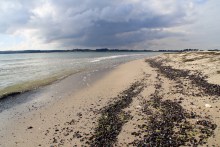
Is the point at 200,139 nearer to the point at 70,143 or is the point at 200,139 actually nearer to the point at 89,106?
the point at 70,143

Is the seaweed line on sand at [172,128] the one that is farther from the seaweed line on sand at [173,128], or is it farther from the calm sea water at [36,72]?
the calm sea water at [36,72]

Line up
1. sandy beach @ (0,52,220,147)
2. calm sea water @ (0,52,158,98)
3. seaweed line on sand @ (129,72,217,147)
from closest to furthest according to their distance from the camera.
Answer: seaweed line on sand @ (129,72,217,147)
sandy beach @ (0,52,220,147)
calm sea water @ (0,52,158,98)

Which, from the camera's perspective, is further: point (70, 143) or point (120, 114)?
point (120, 114)

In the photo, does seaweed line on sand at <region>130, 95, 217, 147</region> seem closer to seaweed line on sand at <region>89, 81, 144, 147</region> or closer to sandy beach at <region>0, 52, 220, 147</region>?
sandy beach at <region>0, 52, 220, 147</region>

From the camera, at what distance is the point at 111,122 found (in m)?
11.5

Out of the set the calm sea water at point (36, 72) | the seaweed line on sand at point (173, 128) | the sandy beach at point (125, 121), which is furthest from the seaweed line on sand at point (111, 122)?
the calm sea water at point (36, 72)

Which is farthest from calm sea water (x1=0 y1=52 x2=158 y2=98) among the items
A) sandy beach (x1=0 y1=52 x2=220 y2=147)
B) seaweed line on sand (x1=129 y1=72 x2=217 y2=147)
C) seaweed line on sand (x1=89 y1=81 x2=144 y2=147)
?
seaweed line on sand (x1=129 y1=72 x2=217 y2=147)

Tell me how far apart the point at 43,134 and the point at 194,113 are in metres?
7.03

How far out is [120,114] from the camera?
41.7 feet

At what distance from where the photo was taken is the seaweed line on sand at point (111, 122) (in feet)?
31.4

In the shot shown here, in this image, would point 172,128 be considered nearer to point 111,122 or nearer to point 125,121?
point 125,121

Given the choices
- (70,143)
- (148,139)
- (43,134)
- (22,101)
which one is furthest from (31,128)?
(22,101)

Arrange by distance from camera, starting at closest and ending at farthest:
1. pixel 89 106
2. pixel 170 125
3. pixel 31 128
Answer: pixel 170 125 < pixel 31 128 < pixel 89 106

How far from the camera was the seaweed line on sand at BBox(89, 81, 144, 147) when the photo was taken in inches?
377
